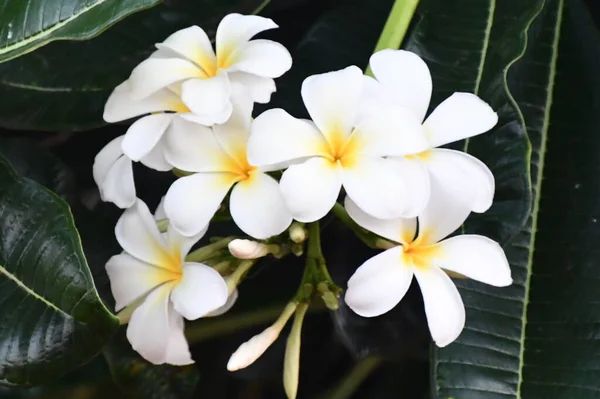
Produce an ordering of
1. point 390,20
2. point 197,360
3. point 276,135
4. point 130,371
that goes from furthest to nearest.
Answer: point 197,360
point 130,371
point 390,20
point 276,135

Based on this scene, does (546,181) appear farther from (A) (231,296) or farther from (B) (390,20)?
(A) (231,296)

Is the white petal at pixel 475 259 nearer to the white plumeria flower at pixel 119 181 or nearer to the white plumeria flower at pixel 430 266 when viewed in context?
the white plumeria flower at pixel 430 266

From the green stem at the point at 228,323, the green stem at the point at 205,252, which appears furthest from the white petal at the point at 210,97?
the green stem at the point at 228,323

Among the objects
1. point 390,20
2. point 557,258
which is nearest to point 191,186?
point 390,20

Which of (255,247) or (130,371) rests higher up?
(255,247)

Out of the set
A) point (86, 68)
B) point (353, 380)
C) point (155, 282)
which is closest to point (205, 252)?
point (155, 282)

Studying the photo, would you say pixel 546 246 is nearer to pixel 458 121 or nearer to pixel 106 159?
pixel 458 121
